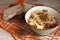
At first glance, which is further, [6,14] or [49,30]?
[6,14]

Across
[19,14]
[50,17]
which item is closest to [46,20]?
[50,17]

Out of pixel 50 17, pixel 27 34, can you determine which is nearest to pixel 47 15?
pixel 50 17

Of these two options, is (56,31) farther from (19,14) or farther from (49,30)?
(19,14)

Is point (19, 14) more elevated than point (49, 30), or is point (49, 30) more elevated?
point (19, 14)

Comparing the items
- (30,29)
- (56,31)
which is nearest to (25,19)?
(30,29)

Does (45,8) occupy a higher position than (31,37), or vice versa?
(45,8)

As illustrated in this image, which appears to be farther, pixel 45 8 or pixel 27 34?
pixel 45 8

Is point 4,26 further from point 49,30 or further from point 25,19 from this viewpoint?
point 49,30
